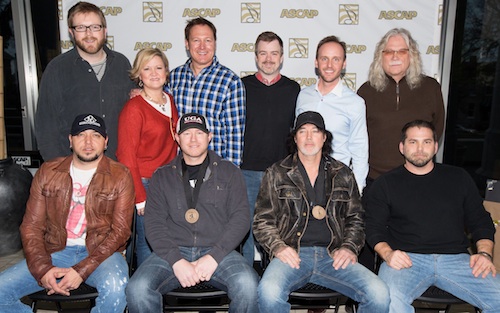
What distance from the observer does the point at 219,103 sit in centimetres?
305

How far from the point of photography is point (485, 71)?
661 centimetres

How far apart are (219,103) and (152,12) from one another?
1.58 meters

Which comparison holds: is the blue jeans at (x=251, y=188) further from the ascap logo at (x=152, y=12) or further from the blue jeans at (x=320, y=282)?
the ascap logo at (x=152, y=12)

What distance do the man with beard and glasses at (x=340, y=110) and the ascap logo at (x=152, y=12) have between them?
71.8 inches

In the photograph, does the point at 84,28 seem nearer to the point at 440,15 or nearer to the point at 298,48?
the point at 298,48

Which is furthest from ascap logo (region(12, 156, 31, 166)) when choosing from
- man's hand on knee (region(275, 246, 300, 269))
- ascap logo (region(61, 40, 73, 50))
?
man's hand on knee (region(275, 246, 300, 269))

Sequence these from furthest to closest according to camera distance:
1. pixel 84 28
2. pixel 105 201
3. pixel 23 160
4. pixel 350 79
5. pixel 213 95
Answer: pixel 23 160, pixel 350 79, pixel 213 95, pixel 84 28, pixel 105 201

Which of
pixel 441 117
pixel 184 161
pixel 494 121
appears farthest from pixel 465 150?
pixel 184 161

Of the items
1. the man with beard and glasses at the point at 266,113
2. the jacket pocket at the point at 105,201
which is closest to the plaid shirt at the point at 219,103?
the man with beard and glasses at the point at 266,113

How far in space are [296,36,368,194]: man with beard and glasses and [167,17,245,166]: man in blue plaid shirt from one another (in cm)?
54

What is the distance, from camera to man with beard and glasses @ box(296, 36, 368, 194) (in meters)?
2.94

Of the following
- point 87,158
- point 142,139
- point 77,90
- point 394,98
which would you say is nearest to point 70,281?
point 87,158

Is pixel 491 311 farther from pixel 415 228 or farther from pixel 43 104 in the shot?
pixel 43 104

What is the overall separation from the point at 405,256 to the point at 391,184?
45 cm
